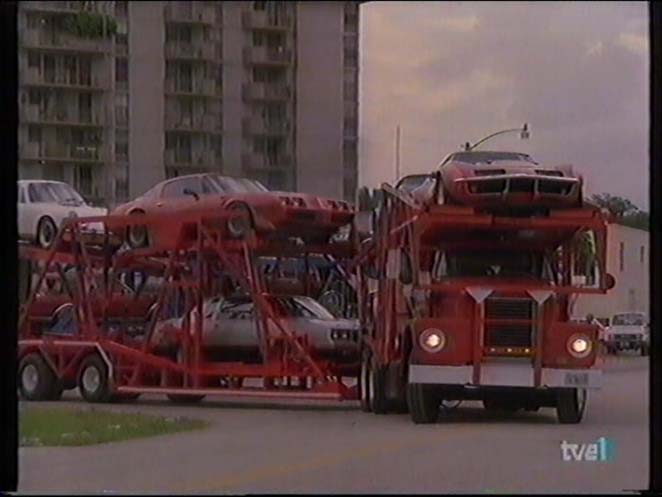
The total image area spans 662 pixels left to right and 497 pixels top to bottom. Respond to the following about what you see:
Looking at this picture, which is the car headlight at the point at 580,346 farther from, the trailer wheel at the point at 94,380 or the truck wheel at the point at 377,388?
the trailer wheel at the point at 94,380

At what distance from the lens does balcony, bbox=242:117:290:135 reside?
7.30 meters

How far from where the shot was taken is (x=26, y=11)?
695 cm

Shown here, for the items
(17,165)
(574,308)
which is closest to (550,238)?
(574,308)

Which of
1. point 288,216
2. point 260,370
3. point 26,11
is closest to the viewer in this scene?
point 26,11

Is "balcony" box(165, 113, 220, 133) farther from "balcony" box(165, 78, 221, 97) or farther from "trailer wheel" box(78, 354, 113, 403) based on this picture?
"trailer wheel" box(78, 354, 113, 403)

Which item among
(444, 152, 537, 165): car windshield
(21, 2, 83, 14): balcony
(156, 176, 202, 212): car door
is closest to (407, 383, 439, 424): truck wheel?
(444, 152, 537, 165): car windshield

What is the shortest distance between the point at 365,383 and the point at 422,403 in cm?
42

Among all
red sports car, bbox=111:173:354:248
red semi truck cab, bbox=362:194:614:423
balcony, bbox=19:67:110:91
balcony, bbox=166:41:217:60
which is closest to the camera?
balcony, bbox=19:67:110:91

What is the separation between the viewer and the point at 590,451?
23.3 ft

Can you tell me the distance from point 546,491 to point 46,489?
2609 mm

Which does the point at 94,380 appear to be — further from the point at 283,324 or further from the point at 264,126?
the point at 264,126

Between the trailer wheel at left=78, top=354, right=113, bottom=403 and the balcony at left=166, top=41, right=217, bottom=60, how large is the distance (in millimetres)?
2073

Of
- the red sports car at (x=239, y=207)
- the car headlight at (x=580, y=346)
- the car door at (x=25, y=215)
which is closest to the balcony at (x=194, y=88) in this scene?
the red sports car at (x=239, y=207)
